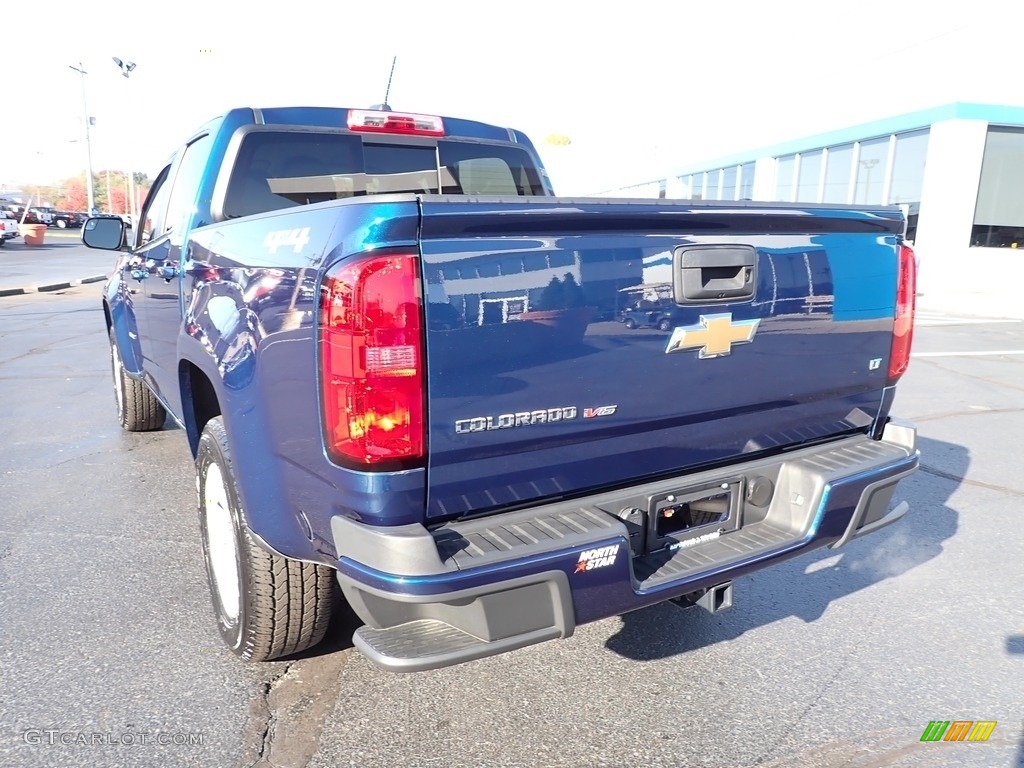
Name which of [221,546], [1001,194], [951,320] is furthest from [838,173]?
[221,546]

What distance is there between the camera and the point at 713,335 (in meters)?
2.39

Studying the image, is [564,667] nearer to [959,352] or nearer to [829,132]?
[959,352]

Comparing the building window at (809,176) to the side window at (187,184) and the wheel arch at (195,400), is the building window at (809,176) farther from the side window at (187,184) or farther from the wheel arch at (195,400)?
the wheel arch at (195,400)

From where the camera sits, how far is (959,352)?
9.91 m

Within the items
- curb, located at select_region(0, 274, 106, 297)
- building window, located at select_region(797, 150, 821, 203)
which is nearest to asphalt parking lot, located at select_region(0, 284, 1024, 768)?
curb, located at select_region(0, 274, 106, 297)

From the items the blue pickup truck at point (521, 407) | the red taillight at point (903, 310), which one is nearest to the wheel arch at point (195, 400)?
the blue pickup truck at point (521, 407)

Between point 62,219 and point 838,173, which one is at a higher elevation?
point 838,173

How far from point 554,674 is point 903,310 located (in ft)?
6.23

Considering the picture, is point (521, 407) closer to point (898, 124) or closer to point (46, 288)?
point (46, 288)

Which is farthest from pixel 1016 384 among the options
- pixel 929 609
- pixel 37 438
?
pixel 37 438

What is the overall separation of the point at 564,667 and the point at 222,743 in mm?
1180

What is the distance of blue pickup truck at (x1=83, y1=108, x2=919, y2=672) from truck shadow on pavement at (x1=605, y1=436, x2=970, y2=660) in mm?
557

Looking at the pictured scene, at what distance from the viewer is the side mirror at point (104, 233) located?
15.2 ft

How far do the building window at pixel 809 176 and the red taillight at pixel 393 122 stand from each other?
62.9 ft
